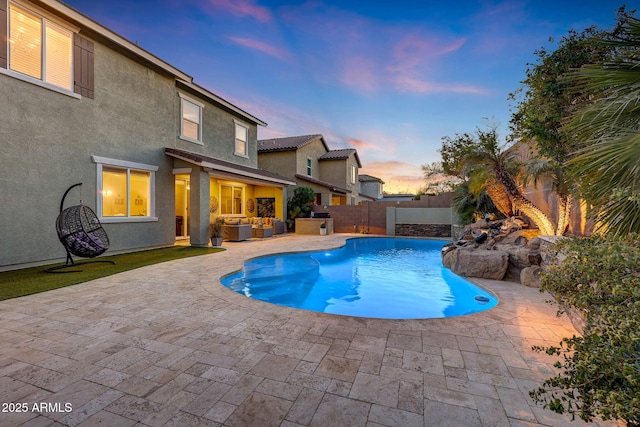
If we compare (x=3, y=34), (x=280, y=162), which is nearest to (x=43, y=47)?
(x=3, y=34)

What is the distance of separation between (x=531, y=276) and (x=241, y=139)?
Answer: 14.6 meters

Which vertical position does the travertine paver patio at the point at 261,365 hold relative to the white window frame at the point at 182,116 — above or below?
below

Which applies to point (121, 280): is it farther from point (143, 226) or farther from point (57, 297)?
point (143, 226)

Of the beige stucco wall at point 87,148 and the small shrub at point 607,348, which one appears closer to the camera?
the small shrub at point 607,348

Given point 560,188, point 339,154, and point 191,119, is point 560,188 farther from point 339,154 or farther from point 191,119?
point 339,154

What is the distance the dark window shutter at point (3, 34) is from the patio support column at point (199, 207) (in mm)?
5599

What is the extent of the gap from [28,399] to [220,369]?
4.92 feet

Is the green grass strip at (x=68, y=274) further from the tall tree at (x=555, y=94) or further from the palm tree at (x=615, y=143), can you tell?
the tall tree at (x=555, y=94)

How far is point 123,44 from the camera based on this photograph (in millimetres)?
9492

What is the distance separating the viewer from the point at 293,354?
10.1ft

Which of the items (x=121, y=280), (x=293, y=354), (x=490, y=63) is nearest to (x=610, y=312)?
(x=293, y=354)

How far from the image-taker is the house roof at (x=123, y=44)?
7781mm

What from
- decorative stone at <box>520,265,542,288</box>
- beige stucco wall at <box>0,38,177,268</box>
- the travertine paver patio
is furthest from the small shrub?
beige stucco wall at <box>0,38,177,268</box>

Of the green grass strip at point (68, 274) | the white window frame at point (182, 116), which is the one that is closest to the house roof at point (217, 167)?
the white window frame at point (182, 116)
